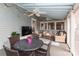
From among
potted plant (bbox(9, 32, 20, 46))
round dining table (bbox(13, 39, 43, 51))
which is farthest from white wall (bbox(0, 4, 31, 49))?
round dining table (bbox(13, 39, 43, 51))

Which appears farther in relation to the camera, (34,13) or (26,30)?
(26,30)

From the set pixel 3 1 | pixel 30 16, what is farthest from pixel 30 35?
pixel 3 1

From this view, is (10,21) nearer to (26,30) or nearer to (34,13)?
(26,30)

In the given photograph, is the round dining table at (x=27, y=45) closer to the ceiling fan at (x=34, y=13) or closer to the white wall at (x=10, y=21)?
the white wall at (x=10, y=21)

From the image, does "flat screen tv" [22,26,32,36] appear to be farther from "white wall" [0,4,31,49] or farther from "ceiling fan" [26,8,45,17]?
"ceiling fan" [26,8,45,17]

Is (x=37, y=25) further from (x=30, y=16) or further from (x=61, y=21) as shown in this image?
(x=61, y=21)

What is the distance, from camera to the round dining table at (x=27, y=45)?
2.78 m

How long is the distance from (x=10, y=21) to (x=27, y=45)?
559 mm

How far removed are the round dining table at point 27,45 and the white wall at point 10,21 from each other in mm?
235

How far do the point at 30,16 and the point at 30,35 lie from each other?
0.38m

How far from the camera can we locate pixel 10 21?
2662 millimetres

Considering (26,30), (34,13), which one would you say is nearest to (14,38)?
(26,30)

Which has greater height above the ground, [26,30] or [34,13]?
[34,13]

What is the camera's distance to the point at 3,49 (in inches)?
109
